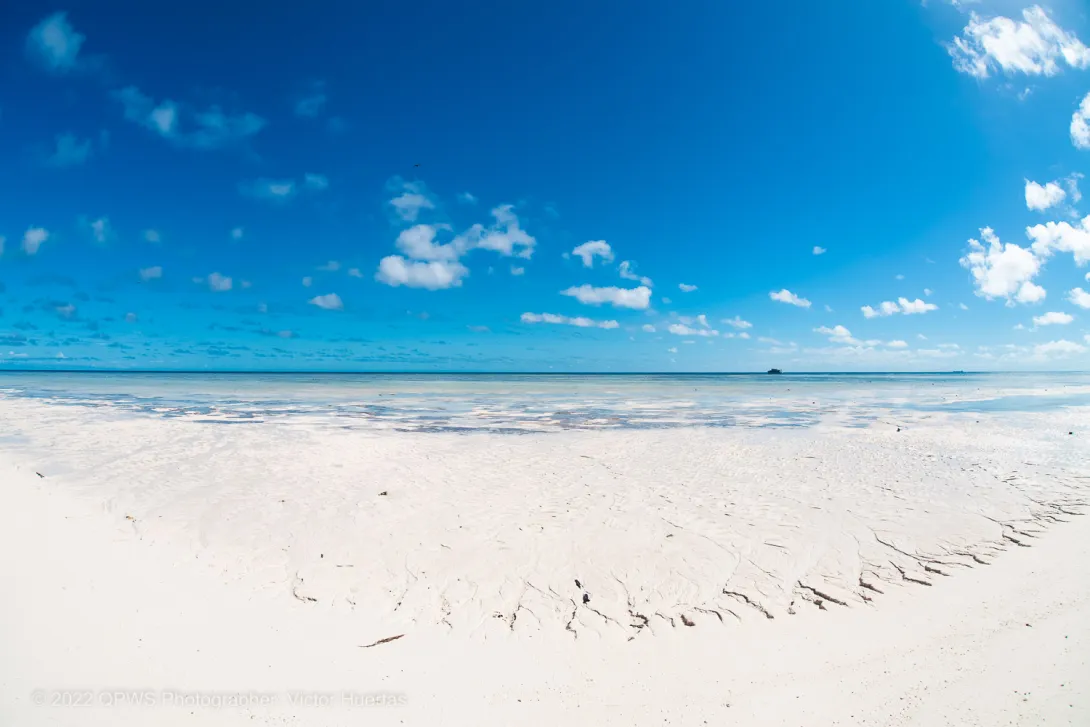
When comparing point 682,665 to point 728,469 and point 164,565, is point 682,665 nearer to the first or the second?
point 164,565

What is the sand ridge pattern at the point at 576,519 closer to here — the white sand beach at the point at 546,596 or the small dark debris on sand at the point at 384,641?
the white sand beach at the point at 546,596

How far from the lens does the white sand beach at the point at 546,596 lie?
4.56 m

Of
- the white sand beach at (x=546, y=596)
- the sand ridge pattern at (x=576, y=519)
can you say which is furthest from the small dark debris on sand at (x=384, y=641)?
the sand ridge pattern at (x=576, y=519)

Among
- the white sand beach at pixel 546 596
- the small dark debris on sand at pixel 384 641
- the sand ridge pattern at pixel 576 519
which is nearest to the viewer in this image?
the white sand beach at pixel 546 596

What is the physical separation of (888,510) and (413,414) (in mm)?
22728

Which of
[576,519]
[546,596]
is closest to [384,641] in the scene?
[546,596]

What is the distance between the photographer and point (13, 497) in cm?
1023

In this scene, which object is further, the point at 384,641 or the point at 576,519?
the point at 576,519

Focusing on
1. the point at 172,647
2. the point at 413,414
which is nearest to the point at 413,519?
the point at 172,647

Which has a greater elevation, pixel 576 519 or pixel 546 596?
pixel 576 519

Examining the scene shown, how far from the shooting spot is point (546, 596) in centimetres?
643

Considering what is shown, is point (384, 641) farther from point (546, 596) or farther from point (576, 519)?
point (576, 519)

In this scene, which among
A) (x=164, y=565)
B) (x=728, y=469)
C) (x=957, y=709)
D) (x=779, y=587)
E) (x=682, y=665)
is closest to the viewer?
(x=957, y=709)

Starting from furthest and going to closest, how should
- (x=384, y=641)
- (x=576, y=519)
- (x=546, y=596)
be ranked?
(x=576, y=519)
(x=546, y=596)
(x=384, y=641)
